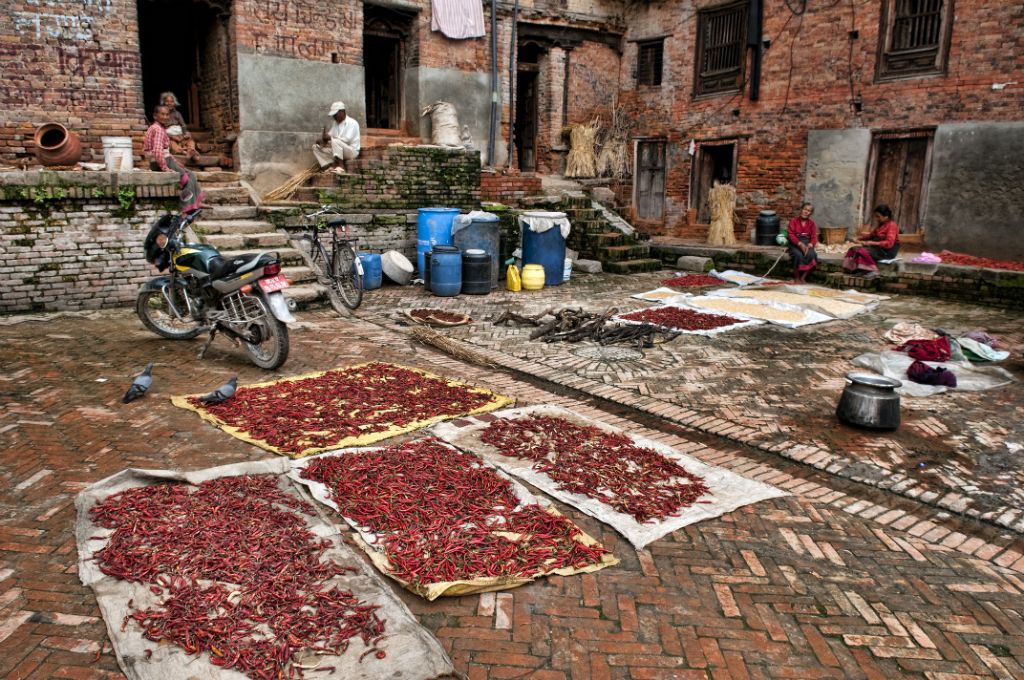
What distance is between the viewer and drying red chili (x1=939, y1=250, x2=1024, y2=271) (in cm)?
1130

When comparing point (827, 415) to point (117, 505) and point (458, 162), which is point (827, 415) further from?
point (458, 162)

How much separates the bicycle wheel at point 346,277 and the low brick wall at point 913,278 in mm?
7268

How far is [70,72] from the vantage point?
1106cm

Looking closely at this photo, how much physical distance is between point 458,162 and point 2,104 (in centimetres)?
709

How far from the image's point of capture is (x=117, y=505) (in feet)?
11.7

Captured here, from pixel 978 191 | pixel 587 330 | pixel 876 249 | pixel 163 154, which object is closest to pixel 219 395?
pixel 587 330

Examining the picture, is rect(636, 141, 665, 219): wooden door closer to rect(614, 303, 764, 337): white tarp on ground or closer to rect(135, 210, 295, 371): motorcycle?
rect(614, 303, 764, 337): white tarp on ground

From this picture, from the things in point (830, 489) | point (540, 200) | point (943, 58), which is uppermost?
point (943, 58)

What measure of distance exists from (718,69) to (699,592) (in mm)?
15930

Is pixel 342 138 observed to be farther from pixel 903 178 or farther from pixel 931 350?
pixel 903 178

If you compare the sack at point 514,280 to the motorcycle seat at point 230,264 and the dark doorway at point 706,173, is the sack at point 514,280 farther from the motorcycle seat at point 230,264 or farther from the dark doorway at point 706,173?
the dark doorway at point 706,173

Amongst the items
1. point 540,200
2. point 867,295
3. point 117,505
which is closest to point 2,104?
point 540,200

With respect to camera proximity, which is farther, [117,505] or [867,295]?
[867,295]

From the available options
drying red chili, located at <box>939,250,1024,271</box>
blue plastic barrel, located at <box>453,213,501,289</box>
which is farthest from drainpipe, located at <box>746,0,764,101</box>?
blue plastic barrel, located at <box>453,213,501,289</box>
